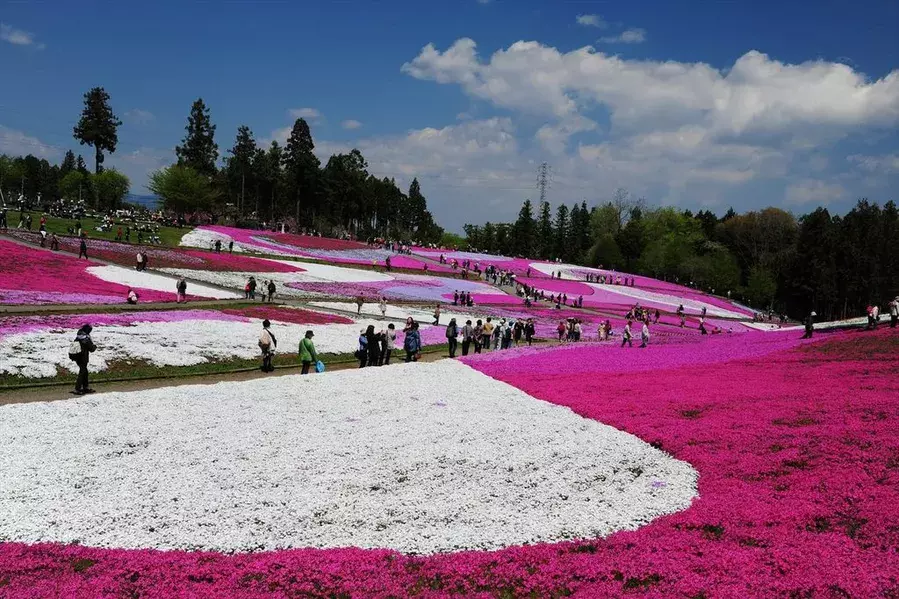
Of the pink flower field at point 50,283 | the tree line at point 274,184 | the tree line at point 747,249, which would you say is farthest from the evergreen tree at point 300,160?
the pink flower field at point 50,283

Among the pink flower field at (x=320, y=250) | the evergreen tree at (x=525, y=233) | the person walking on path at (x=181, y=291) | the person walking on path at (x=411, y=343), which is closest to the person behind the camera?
the person walking on path at (x=411, y=343)

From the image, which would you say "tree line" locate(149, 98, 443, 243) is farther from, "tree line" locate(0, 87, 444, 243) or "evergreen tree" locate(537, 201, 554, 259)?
"evergreen tree" locate(537, 201, 554, 259)

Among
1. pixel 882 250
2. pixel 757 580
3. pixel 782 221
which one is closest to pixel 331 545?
pixel 757 580

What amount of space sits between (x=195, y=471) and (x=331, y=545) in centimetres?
427

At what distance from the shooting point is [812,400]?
18.0m

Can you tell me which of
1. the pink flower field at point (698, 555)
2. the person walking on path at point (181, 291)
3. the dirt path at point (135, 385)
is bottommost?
the dirt path at point (135, 385)

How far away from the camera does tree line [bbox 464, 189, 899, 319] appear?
9031cm

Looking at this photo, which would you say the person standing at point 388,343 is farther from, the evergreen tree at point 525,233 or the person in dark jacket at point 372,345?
the evergreen tree at point 525,233

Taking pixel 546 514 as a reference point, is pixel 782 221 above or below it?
above

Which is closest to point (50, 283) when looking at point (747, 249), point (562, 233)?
point (747, 249)

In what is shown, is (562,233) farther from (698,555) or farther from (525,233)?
(698,555)

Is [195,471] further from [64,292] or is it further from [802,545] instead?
[64,292]

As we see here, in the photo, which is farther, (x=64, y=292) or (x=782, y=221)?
(x=782, y=221)

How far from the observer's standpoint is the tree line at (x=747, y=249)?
3556 inches
